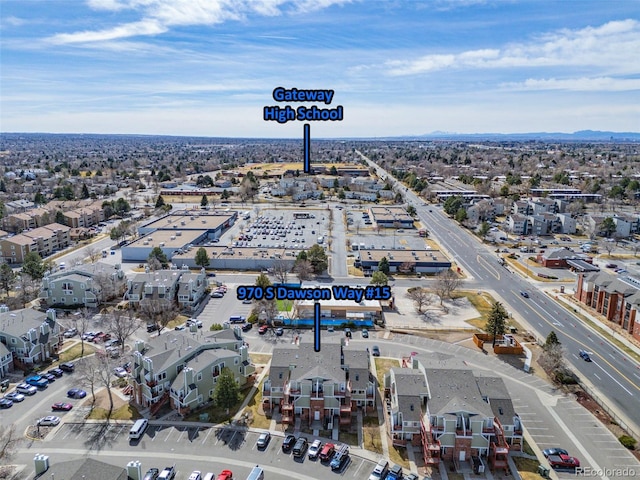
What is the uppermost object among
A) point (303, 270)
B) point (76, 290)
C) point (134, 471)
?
point (303, 270)

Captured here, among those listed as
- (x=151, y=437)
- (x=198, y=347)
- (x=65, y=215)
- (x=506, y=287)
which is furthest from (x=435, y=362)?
(x=65, y=215)

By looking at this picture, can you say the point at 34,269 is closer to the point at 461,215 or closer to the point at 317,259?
the point at 317,259

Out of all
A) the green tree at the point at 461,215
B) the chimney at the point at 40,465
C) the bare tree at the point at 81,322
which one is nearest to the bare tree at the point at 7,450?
the chimney at the point at 40,465

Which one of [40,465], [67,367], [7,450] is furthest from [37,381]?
[40,465]

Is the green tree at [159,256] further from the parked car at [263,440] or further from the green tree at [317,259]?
the parked car at [263,440]

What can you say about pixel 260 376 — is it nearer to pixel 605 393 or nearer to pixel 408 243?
pixel 605 393

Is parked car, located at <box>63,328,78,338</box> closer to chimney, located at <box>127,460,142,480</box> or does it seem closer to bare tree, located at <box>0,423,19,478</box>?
bare tree, located at <box>0,423,19,478</box>
